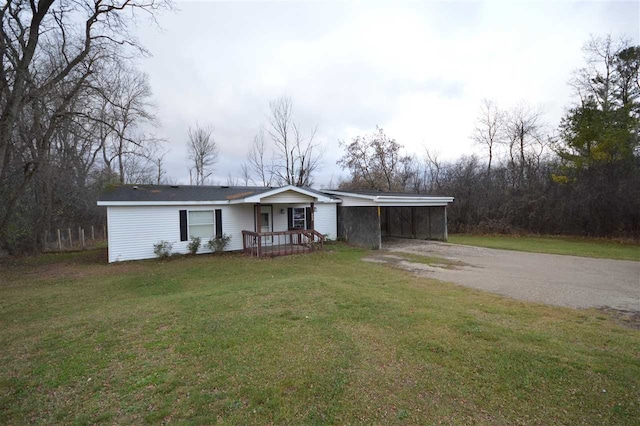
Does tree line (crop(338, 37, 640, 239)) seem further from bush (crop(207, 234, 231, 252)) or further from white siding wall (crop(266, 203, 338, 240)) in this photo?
bush (crop(207, 234, 231, 252))

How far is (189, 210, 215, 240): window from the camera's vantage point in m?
12.7

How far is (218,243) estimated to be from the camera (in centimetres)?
1288

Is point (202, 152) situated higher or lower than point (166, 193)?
higher

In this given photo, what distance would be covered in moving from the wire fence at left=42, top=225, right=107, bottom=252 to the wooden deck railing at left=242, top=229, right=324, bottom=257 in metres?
9.06

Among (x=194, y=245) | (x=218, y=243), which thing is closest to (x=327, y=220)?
(x=218, y=243)

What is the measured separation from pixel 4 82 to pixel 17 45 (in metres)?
1.92

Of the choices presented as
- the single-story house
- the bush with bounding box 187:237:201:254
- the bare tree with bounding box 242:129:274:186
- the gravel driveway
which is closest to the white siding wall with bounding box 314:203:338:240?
the single-story house

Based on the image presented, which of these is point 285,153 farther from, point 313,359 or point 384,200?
point 313,359

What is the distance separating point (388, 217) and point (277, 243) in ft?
28.8

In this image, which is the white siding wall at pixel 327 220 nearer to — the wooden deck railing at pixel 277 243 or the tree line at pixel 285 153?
the wooden deck railing at pixel 277 243

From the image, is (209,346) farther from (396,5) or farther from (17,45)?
(17,45)

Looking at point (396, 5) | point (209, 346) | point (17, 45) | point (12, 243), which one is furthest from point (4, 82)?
point (396, 5)

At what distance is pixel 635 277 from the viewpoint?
7.83 metres

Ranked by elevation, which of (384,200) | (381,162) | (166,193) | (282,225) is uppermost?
(381,162)
